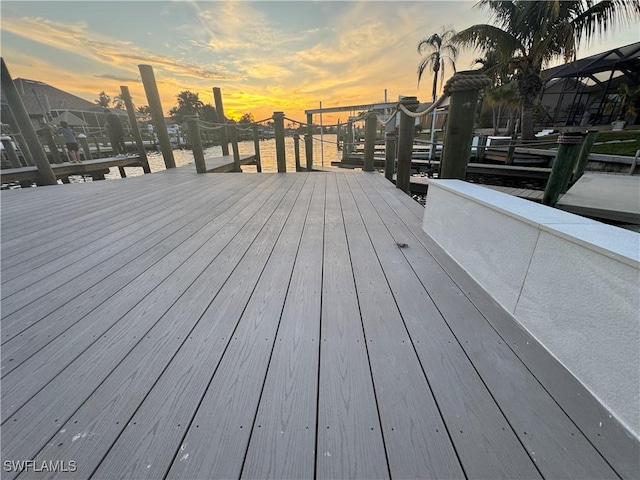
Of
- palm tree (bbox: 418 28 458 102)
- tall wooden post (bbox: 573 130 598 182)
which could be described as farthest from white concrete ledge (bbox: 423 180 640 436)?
palm tree (bbox: 418 28 458 102)

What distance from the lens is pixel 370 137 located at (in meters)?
4.36

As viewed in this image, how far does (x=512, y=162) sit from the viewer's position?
6.82 metres

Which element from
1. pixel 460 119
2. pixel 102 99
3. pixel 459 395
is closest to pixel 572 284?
pixel 459 395

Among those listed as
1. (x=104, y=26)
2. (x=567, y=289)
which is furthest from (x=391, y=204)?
(x=104, y=26)

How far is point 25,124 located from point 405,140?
6.07 m

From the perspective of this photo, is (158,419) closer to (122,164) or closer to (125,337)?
(125,337)

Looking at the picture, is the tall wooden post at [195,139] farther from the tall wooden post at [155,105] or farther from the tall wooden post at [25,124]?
the tall wooden post at [25,124]

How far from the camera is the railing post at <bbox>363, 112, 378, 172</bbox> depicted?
166 inches

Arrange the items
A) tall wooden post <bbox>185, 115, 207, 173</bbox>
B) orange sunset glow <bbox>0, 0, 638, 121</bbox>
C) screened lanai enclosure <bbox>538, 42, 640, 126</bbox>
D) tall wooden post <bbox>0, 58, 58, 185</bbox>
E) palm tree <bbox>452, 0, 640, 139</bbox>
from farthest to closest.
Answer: screened lanai enclosure <bbox>538, 42, 640, 126</bbox>
palm tree <bbox>452, 0, 640, 139</bbox>
orange sunset glow <bbox>0, 0, 638, 121</bbox>
tall wooden post <bbox>185, 115, 207, 173</bbox>
tall wooden post <bbox>0, 58, 58, 185</bbox>

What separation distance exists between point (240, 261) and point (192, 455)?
110cm

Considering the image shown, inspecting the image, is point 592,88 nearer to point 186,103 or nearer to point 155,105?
point 155,105

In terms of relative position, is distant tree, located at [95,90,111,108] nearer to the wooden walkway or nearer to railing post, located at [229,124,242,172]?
the wooden walkway

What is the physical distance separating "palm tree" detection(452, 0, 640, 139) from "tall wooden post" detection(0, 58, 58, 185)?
431 inches

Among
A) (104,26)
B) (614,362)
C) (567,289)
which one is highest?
(104,26)
